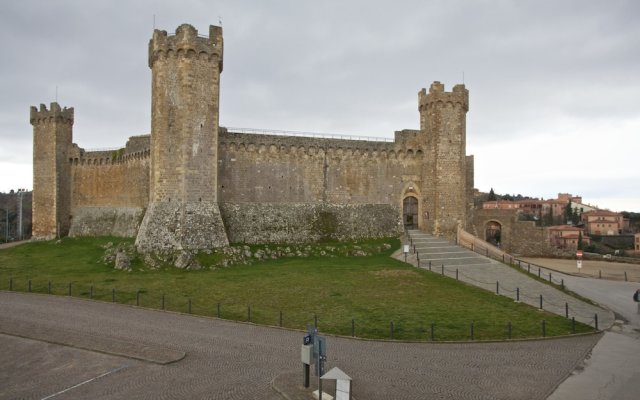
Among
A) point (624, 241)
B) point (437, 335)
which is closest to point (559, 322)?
point (437, 335)

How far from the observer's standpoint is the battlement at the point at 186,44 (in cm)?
3136

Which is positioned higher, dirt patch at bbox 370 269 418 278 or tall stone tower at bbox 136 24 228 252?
tall stone tower at bbox 136 24 228 252

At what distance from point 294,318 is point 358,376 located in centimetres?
611

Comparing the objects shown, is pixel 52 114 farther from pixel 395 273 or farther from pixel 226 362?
pixel 226 362

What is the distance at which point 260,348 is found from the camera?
48.3 feet

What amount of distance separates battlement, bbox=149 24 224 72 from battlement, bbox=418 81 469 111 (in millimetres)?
17417

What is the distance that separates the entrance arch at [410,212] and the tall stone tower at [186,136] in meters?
16.3

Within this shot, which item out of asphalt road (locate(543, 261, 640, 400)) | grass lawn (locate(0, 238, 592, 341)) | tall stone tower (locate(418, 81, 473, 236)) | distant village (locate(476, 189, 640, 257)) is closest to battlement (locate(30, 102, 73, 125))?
grass lawn (locate(0, 238, 592, 341))

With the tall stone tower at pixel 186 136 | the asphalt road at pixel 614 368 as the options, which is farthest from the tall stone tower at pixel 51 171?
the asphalt road at pixel 614 368

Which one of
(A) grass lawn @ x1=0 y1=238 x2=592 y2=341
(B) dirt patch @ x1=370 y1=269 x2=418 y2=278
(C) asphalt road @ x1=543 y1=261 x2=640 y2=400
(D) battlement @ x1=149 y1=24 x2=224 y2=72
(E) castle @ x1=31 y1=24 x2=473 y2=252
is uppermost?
(D) battlement @ x1=149 y1=24 x2=224 y2=72

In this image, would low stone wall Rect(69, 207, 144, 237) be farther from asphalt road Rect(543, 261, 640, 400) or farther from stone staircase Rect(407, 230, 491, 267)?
asphalt road Rect(543, 261, 640, 400)

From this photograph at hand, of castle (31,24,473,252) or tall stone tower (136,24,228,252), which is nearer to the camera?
tall stone tower (136,24,228,252)

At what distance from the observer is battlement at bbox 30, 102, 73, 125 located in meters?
44.8

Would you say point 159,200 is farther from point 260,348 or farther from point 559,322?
point 559,322
